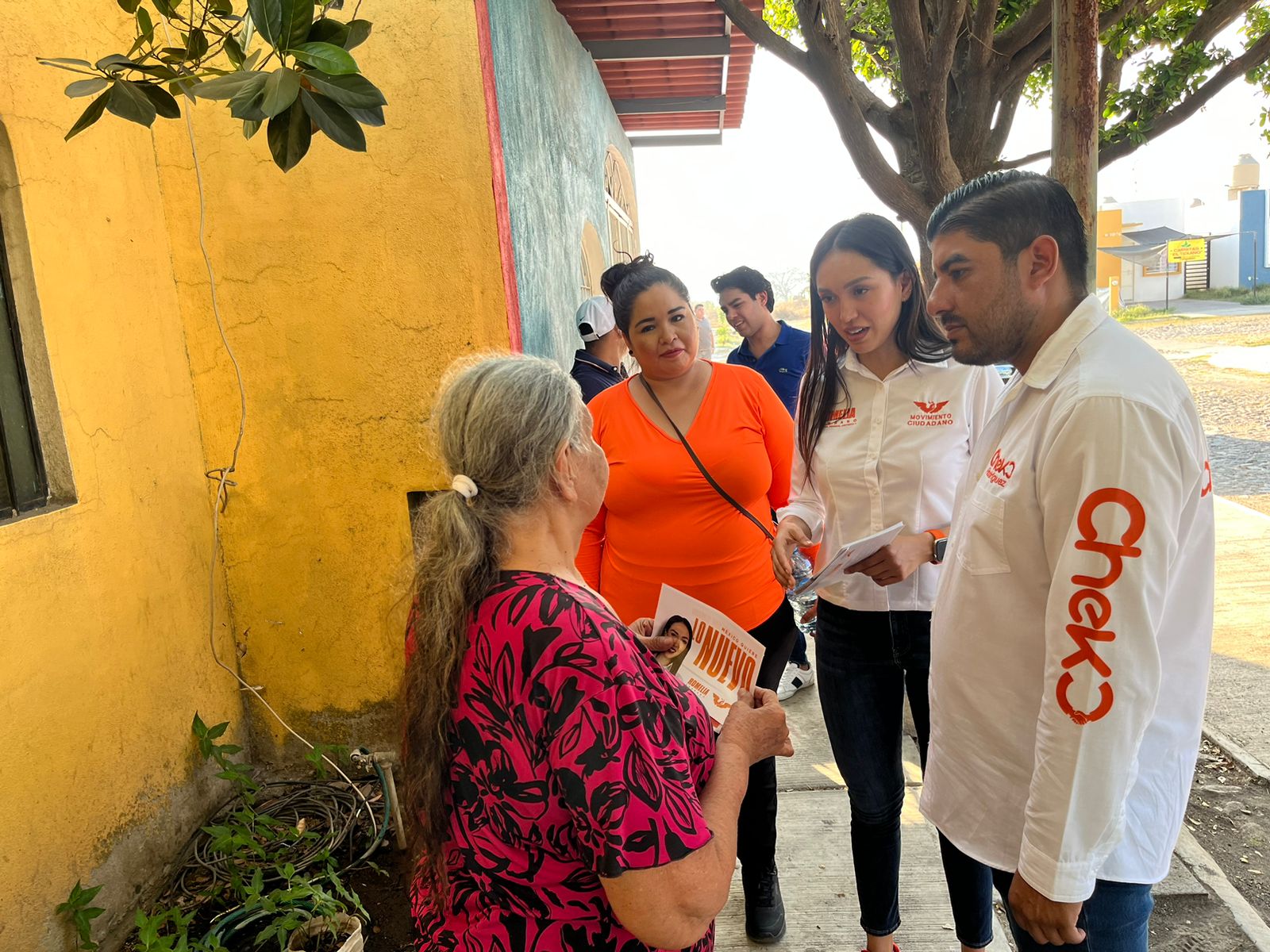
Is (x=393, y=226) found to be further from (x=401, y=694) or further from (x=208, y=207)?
(x=401, y=694)

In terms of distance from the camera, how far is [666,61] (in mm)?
7277

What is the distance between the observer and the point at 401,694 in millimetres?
1282

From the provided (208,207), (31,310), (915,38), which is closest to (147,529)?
(31,310)

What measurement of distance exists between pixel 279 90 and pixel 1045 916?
5.45 ft

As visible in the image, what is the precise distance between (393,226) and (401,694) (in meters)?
2.49

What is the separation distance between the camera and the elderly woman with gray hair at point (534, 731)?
112cm

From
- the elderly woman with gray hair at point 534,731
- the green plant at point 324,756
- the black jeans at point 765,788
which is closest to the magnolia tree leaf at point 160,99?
the elderly woman with gray hair at point 534,731

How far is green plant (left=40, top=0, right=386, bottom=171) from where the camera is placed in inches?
45.0

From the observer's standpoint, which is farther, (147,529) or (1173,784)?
(147,529)

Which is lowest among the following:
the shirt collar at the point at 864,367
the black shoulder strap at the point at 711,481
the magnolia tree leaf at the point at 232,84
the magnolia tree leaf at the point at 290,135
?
the black shoulder strap at the point at 711,481

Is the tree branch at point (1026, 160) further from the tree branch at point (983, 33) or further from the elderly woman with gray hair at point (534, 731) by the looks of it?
the elderly woman with gray hair at point (534, 731)

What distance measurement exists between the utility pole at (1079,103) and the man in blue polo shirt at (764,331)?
205cm

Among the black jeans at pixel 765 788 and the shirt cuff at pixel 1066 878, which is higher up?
the shirt cuff at pixel 1066 878

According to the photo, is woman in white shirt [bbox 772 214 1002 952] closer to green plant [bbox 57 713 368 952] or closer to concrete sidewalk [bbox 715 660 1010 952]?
concrete sidewalk [bbox 715 660 1010 952]
